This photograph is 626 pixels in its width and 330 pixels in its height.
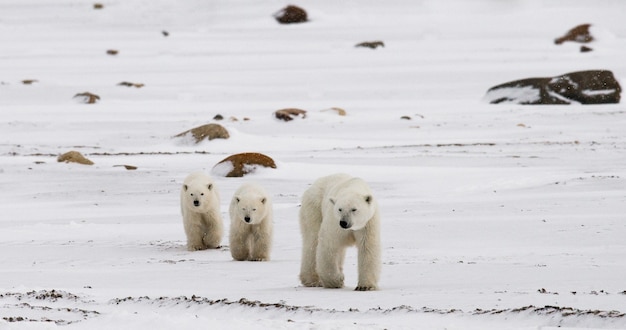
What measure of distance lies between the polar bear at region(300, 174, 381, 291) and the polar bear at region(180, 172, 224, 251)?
2.02 m

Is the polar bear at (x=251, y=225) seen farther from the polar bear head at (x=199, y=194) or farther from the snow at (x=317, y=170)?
the polar bear head at (x=199, y=194)

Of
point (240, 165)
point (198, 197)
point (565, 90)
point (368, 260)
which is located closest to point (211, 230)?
point (198, 197)

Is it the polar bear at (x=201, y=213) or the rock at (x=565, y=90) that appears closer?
the polar bear at (x=201, y=213)

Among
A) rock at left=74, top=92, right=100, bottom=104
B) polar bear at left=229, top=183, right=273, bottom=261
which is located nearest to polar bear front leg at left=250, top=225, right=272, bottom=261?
polar bear at left=229, top=183, right=273, bottom=261

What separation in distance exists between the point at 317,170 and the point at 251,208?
534 cm

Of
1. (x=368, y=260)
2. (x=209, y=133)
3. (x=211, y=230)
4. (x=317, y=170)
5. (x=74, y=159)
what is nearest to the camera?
(x=368, y=260)

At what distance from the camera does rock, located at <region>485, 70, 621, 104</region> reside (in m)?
23.2

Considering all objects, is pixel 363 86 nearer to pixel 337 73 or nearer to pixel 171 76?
pixel 337 73

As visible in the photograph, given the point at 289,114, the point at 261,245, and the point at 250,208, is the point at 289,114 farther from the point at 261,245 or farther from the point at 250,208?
the point at 250,208

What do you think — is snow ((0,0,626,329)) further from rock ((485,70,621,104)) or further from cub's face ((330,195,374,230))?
rock ((485,70,621,104))

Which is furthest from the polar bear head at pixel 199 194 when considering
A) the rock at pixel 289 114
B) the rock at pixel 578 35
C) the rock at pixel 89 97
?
the rock at pixel 578 35

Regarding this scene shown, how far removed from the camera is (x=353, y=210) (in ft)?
20.8

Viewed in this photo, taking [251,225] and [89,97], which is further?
[89,97]

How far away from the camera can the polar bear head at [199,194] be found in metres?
8.93
